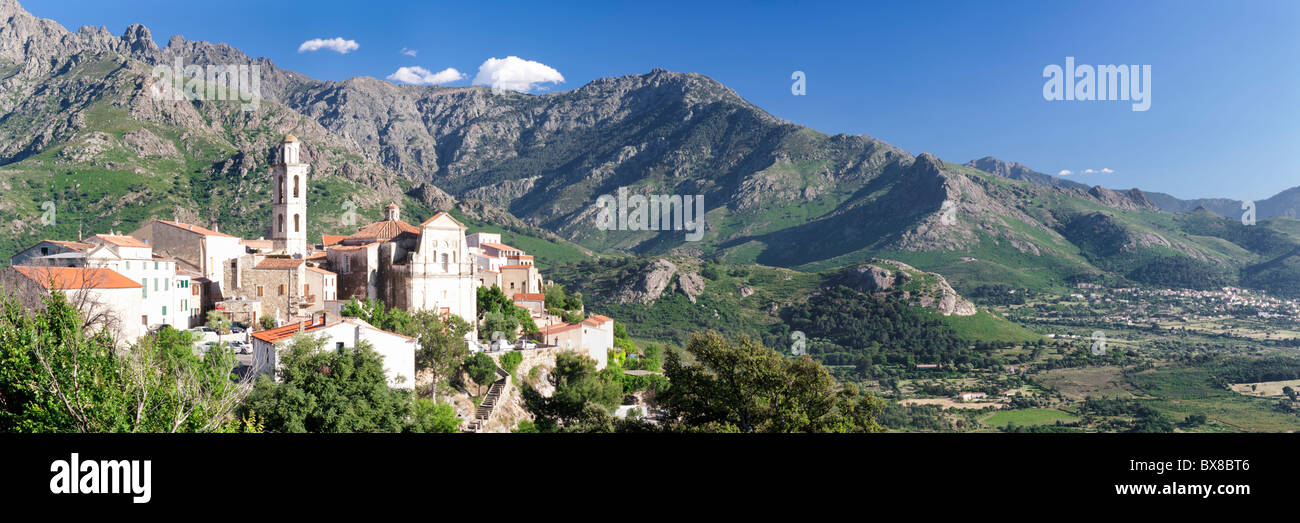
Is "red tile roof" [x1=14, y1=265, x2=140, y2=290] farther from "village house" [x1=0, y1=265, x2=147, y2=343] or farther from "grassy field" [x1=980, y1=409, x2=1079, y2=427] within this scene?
"grassy field" [x1=980, y1=409, x2=1079, y2=427]

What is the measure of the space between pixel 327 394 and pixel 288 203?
3162cm

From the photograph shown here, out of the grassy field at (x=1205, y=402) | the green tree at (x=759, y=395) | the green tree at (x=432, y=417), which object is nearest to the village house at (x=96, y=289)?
the green tree at (x=432, y=417)

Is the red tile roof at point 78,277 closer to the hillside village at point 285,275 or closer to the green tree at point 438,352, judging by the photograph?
the hillside village at point 285,275

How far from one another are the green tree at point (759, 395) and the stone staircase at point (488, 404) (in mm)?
12117

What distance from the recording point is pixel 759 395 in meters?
25.9

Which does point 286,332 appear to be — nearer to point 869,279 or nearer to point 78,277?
point 78,277

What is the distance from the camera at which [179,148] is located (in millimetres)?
158625

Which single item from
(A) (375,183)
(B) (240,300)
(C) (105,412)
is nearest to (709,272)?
(A) (375,183)

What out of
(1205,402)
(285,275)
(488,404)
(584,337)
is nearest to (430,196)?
(285,275)

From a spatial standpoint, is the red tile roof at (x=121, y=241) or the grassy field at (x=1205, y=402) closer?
the red tile roof at (x=121, y=241)

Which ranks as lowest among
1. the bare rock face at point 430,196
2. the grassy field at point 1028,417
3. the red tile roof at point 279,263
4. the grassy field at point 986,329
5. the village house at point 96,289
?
the grassy field at point 1028,417

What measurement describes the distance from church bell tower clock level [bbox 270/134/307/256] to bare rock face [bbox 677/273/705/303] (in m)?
98.3

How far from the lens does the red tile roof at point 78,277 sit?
33.4m
